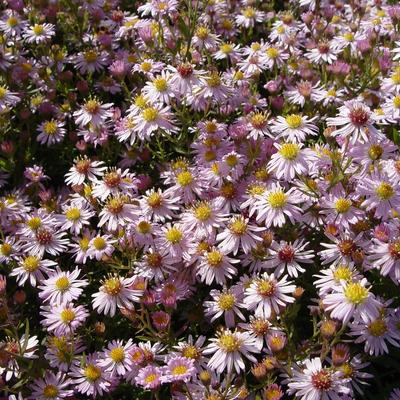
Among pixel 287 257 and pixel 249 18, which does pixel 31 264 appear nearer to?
pixel 287 257

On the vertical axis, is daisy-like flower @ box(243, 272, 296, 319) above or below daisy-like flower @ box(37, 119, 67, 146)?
above

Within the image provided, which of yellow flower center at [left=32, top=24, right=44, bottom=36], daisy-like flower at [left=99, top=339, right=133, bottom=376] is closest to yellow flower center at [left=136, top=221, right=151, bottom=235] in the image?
daisy-like flower at [left=99, top=339, right=133, bottom=376]

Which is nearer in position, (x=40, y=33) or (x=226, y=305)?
(x=226, y=305)

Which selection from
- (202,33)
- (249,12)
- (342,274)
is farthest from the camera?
(249,12)

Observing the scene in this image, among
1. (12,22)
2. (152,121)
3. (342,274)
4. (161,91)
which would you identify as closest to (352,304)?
(342,274)

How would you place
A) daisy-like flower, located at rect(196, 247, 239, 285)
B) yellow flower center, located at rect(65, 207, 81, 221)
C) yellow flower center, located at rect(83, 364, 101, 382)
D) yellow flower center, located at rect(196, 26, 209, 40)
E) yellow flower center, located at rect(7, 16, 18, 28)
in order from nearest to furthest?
yellow flower center, located at rect(83, 364, 101, 382), daisy-like flower, located at rect(196, 247, 239, 285), yellow flower center, located at rect(65, 207, 81, 221), yellow flower center, located at rect(196, 26, 209, 40), yellow flower center, located at rect(7, 16, 18, 28)

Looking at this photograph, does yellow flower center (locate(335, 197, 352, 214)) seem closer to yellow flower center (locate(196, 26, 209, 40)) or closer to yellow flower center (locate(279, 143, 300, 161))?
yellow flower center (locate(279, 143, 300, 161))

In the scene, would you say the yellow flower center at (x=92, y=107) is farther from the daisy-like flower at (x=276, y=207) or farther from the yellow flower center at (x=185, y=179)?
the daisy-like flower at (x=276, y=207)
